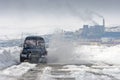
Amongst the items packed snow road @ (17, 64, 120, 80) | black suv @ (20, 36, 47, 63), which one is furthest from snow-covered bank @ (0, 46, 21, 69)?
packed snow road @ (17, 64, 120, 80)

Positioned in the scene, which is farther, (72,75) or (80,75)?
(72,75)

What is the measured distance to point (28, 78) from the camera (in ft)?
68.1

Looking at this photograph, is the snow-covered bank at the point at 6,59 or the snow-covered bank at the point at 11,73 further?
the snow-covered bank at the point at 6,59

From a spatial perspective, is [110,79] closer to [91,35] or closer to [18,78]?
[18,78]

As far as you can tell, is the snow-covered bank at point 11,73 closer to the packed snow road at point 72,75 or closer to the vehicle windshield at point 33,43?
the packed snow road at point 72,75

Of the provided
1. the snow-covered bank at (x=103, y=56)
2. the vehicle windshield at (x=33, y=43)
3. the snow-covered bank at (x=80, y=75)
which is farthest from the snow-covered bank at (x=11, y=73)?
the snow-covered bank at (x=103, y=56)

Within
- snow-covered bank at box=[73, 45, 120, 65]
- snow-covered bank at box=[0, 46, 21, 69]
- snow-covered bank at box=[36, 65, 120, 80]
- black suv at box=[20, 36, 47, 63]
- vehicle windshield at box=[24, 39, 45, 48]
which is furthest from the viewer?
snow-covered bank at box=[73, 45, 120, 65]

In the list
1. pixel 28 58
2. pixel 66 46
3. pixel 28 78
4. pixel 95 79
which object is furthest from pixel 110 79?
pixel 66 46

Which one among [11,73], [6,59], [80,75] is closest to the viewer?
[80,75]

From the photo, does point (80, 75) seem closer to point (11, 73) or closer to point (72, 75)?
point (72, 75)

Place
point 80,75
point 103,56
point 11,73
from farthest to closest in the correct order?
point 103,56, point 11,73, point 80,75

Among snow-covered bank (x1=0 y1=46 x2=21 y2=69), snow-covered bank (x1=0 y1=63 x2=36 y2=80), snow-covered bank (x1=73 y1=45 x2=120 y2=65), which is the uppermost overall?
snow-covered bank (x1=0 y1=63 x2=36 y2=80)

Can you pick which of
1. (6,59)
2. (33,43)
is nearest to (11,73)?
(33,43)

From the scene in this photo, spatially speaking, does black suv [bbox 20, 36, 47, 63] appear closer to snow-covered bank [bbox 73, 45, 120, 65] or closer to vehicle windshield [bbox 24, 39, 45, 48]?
vehicle windshield [bbox 24, 39, 45, 48]
